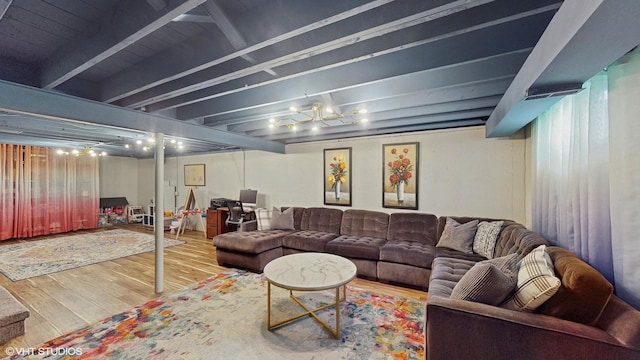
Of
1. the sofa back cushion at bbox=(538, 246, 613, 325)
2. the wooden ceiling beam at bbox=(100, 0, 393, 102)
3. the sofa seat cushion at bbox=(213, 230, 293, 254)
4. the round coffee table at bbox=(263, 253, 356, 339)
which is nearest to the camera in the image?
the wooden ceiling beam at bbox=(100, 0, 393, 102)

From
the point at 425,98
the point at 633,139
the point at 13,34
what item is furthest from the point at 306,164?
the point at 633,139

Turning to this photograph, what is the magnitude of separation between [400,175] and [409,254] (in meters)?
1.53

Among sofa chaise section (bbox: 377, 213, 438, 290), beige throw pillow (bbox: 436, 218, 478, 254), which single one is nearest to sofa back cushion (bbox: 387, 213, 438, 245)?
sofa chaise section (bbox: 377, 213, 438, 290)

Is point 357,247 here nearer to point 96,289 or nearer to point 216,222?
point 96,289

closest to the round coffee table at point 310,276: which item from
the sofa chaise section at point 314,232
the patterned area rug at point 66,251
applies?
the sofa chaise section at point 314,232

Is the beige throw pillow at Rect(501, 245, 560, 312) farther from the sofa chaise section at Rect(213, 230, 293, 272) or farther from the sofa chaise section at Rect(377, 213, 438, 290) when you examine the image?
the sofa chaise section at Rect(213, 230, 293, 272)

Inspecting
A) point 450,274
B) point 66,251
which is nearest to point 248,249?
point 450,274

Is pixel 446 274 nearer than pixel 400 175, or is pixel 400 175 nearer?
pixel 446 274

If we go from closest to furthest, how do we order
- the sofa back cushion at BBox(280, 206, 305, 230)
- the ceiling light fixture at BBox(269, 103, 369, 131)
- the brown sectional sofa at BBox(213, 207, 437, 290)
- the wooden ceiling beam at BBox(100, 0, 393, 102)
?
the wooden ceiling beam at BBox(100, 0, 393, 102), the ceiling light fixture at BBox(269, 103, 369, 131), the brown sectional sofa at BBox(213, 207, 437, 290), the sofa back cushion at BBox(280, 206, 305, 230)

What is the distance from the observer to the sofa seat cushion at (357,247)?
333cm

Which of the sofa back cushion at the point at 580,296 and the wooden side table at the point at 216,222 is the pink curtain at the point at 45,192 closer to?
→ the wooden side table at the point at 216,222

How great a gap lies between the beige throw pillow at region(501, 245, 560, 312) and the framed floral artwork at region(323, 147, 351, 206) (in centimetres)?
317

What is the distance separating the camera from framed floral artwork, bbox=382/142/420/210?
161 inches

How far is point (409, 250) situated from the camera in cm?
315
